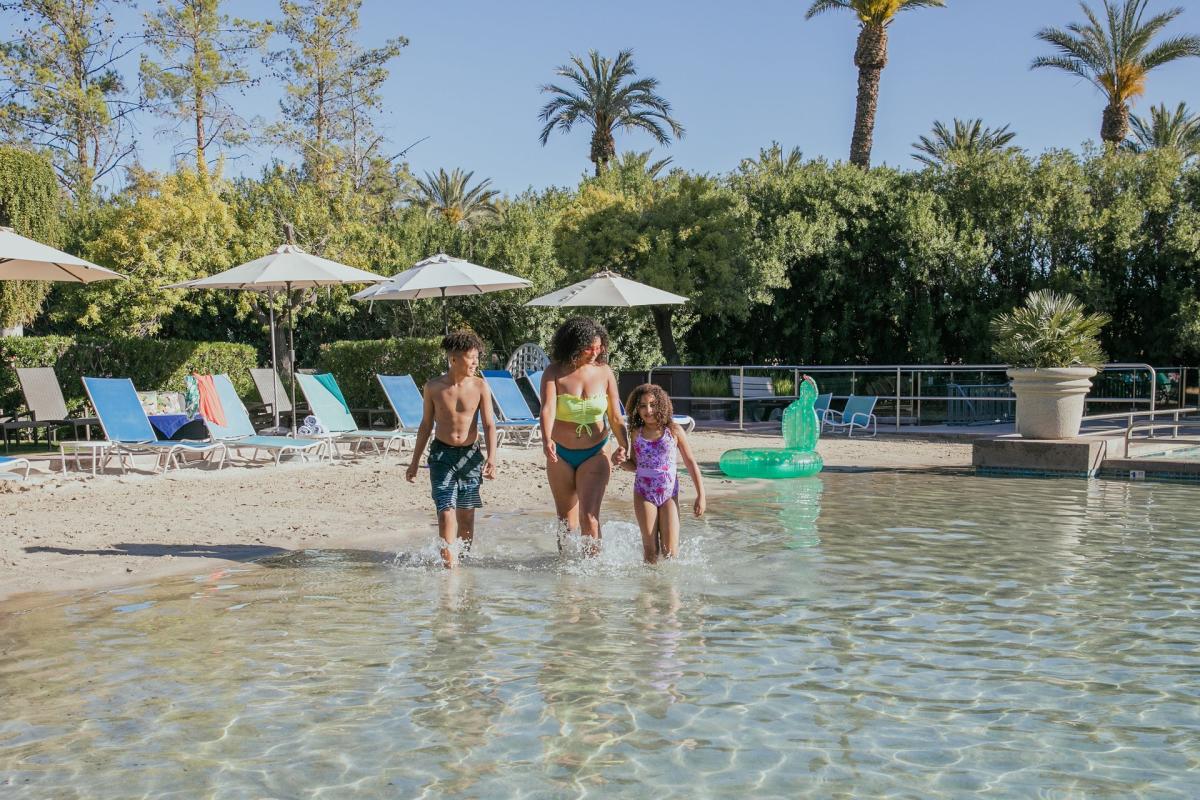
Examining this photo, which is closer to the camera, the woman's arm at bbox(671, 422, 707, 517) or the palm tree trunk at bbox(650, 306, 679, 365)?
the woman's arm at bbox(671, 422, 707, 517)

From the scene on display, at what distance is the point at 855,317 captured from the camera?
27.0 meters

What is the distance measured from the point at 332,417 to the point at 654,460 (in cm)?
786

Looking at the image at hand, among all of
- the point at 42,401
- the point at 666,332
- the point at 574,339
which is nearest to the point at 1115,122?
the point at 666,332

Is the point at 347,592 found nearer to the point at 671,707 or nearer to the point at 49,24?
the point at 671,707

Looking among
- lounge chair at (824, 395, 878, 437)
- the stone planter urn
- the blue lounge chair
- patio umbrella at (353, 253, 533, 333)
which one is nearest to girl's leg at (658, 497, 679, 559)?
the blue lounge chair

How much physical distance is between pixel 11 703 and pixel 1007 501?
885cm

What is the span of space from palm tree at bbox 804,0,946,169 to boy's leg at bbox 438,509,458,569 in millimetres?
23696

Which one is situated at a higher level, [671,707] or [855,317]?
[855,317]

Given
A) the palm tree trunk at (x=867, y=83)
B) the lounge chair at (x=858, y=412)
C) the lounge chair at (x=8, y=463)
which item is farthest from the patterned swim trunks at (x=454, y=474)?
the palm tree trunk at (x=867, y=83)

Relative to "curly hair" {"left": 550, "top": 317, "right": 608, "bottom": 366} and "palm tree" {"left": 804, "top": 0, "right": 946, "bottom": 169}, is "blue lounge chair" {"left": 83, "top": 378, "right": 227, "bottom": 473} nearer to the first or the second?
"curly hair" {"left": 550, "top": 317, "right": 608, "bottom": 366}

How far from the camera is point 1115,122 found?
29.7m

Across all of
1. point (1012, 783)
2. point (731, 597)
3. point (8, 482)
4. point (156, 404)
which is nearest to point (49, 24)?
point (156, 404)

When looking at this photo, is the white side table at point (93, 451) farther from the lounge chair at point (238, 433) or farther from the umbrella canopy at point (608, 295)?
the umbrella canopy at point (608, 295)

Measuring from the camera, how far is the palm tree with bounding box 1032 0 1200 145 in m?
28.7
